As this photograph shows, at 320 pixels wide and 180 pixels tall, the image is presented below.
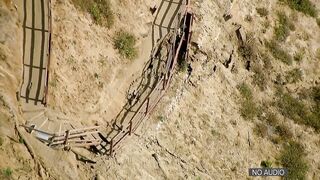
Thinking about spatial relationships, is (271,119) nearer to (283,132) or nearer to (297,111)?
Answer: (283,132)

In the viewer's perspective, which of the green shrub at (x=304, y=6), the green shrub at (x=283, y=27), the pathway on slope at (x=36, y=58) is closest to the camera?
the pathway on slope at (x=36, y=58)

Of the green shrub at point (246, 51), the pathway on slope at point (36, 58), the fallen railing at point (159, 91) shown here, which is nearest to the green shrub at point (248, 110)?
the green shrub at point (246, 51)

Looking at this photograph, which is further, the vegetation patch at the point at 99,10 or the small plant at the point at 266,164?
the small plant at the point at 266,164

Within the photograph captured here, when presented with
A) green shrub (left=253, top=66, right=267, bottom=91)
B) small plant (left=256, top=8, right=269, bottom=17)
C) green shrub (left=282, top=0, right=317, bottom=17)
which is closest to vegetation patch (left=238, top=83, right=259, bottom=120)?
green shrub (left=253, top=66, right=267, bottom=91)

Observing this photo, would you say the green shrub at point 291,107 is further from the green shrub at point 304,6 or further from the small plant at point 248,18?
the green shrub at point 304,6

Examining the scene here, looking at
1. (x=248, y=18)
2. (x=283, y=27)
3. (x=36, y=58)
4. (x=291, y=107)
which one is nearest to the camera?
(x=36, y=58)

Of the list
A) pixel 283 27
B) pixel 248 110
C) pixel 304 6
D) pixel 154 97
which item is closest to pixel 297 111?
pixel 248 110
